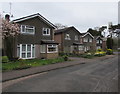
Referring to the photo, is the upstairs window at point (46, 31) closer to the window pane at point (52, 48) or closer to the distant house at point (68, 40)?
the window pane at point (52, 48)

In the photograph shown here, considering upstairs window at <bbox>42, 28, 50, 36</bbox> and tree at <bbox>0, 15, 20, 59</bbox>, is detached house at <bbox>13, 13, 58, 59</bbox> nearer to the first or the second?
upstairs window at <bbox>42, 28, 50, 36</bbox>

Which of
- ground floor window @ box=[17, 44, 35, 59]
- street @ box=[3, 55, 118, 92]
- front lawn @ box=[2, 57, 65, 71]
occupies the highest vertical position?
ground floor window @ box=[17, 44, 35, 59]

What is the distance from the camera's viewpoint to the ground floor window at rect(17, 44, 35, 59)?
16.4 metres

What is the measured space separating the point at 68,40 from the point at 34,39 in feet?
38.5

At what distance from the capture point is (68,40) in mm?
28047

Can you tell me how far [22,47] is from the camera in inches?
661

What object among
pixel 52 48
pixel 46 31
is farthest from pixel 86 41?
pixel 46 31

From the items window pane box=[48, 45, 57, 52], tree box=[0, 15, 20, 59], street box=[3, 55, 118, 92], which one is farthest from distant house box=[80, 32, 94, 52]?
street box=[3, 55, 118, 92]

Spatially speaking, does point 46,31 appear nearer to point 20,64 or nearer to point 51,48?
point 51,48

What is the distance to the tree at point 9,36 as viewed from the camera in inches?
570

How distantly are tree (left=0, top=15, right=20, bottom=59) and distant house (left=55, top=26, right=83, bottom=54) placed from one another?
12.7 m

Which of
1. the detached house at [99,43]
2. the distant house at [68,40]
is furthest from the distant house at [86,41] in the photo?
the detached house at [99,43]

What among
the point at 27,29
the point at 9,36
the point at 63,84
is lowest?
the point at 63,84

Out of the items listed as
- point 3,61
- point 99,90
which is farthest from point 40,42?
point 99,90
